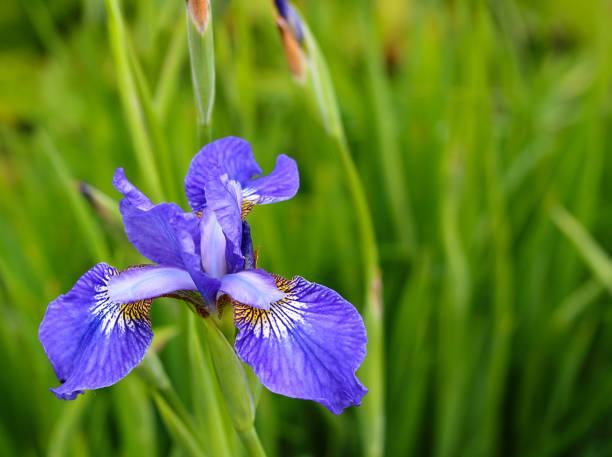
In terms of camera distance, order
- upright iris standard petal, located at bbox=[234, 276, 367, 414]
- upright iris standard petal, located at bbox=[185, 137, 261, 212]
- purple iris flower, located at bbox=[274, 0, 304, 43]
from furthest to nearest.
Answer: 1. purple iris flower, located at bbox=[274, 0, 304, 43]
2. upright iris standard petal, located at bbox=[185, 137, 261, 212]
3. upright iris standard petal, located at bbox=[234, 276, 367, 414]

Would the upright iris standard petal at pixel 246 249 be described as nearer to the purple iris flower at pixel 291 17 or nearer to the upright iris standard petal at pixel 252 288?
the upright iris standard petal at pixel 252 288

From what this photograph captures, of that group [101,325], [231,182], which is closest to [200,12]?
[231,182]

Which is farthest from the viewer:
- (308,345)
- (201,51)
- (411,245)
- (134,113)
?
(411,245)

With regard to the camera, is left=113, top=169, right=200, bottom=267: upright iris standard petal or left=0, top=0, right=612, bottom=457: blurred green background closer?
left=113, top=169, right=200, bottom=267: upright iris standard petal

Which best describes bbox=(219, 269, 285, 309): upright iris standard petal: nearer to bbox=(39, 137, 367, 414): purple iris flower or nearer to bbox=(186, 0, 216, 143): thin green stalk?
bbox=(39, 137, 367, 414): purple iris flower

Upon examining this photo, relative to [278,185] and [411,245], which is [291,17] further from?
[411,245]

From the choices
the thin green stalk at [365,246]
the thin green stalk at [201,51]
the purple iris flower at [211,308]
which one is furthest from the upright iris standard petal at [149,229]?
the thin green stalk at [365,246]

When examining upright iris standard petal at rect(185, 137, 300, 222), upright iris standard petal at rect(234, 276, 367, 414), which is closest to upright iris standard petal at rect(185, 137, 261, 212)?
upright iris standard petal at rect(185, 137, 300, 222)
